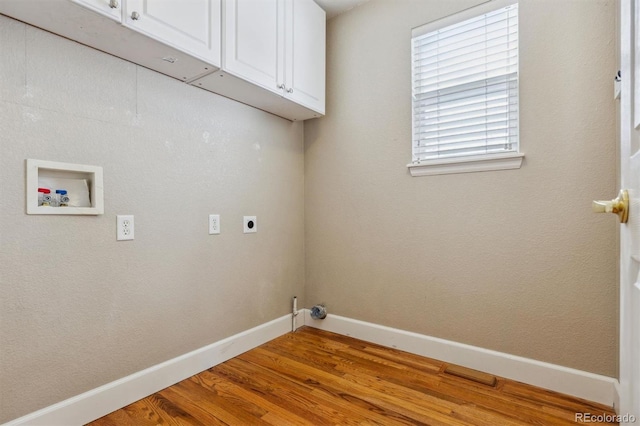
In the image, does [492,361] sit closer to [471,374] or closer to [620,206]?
[471,374]

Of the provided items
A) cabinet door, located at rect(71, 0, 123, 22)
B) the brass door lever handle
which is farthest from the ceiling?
the brass door lever handle

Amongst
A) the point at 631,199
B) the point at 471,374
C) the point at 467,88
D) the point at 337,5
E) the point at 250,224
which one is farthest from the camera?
the point at 337,5

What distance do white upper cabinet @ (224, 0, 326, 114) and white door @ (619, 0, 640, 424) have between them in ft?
5.36

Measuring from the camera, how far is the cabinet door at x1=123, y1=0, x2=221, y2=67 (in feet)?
4.60

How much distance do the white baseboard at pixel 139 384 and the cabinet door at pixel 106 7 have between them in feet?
5.40

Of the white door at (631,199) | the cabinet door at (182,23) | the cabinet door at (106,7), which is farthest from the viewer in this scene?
the cabinet door at (182,23)

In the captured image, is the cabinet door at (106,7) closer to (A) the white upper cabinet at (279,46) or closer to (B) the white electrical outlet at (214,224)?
(A) the white upper cabinet at (279,46)

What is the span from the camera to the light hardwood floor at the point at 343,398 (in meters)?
1.52

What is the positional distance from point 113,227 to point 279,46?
4.75ft

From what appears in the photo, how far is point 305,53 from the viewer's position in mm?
2299

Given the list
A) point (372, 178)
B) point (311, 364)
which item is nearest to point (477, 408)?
point (311, 364)

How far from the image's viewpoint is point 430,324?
7.03ft

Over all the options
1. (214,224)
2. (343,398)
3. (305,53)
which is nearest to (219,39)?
(305,53)
